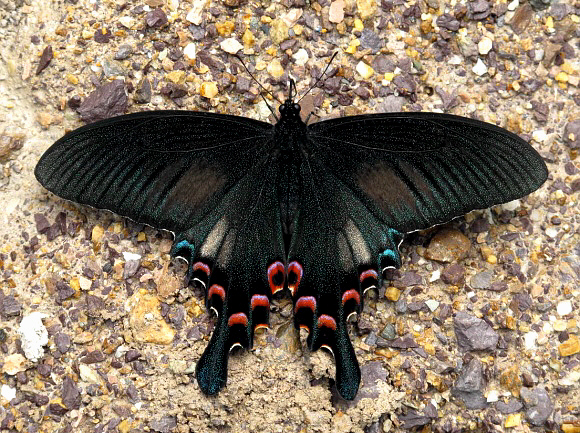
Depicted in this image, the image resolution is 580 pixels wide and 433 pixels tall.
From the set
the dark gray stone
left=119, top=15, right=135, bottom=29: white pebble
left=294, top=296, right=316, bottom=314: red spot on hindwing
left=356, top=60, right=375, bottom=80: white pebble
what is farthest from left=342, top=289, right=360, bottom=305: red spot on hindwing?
left=119, top=15, right=135, bottom=29: white pebble

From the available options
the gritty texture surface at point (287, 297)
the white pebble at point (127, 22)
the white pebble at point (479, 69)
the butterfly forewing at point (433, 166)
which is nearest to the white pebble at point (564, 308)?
the gritty texture surface at point (287, 297)

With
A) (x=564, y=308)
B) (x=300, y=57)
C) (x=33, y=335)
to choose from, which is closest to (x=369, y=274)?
(x=564, y=308)

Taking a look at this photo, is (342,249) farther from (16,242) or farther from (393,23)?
(16,242)

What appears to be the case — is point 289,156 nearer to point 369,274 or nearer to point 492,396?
point 369,274

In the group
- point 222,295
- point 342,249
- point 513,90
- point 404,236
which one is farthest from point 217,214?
point 513,90

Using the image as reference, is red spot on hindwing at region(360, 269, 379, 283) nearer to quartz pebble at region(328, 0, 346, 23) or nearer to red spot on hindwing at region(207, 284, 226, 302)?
red spot on hindwing at region(207, 284, 226, 302)

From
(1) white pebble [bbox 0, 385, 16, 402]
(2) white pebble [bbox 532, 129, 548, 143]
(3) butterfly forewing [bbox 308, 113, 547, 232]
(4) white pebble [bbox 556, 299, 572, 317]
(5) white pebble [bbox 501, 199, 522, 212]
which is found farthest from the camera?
(2) white pebble [bbox 532, 129, 548, 143]

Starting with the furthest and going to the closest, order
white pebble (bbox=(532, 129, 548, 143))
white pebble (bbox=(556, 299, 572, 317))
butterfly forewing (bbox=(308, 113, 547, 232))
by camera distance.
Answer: white pebble (bbox=(532, 129, 548, 143)) → white pebble (bbox=(556, 299, 572, 317)) → butterfly forewing (bbox=(308, 113, 547, 232))
